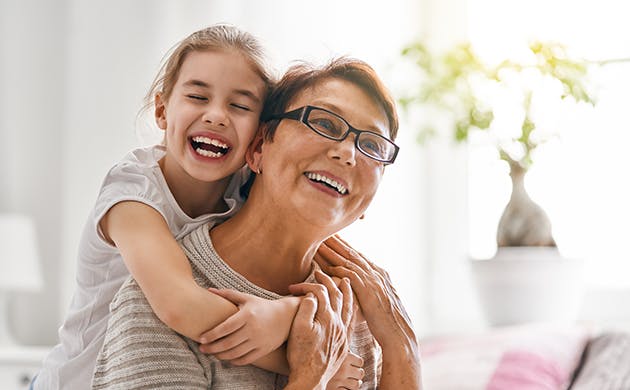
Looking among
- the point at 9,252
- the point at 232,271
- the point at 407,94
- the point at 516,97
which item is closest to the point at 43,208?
the point at 9,252

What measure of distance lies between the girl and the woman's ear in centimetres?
1

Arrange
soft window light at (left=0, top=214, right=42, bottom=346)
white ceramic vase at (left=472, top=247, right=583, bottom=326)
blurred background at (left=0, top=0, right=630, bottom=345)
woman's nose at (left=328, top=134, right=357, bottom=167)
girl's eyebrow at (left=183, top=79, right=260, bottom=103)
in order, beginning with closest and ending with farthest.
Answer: woman's nose at (left=328, top=134, right=357, bottom=167) → girl's eyebrow at (left=183, top=79, right=260, bottom=103) → soft window light at (left=0, top=214, right=42, bottom=346) → white ceramic vase at (left=472, top=247, right=583, bottom=326) → blurred background at (left=0, top=0, right=630, bottom=345)

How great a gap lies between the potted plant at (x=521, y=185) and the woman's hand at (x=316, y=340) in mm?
1907

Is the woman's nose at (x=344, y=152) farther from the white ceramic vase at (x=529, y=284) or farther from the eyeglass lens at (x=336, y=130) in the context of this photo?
the white ceramic vase at (x=529, y=284)

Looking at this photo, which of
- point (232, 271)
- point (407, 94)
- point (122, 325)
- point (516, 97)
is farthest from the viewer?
point (407, 94)

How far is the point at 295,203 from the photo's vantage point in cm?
141

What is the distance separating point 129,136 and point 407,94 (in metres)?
1.29

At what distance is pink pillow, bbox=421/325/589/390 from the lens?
94.9 inches

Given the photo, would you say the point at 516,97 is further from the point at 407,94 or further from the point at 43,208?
the point at 43,208

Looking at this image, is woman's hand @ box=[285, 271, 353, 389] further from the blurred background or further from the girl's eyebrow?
the blurred background

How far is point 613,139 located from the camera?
→ 3650 mm

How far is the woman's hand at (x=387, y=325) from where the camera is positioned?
1.54 metres

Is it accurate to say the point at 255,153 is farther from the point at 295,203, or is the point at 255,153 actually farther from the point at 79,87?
the point at 79,87

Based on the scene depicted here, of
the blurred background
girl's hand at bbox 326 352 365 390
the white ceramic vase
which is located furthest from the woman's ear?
the white ceramic vase
